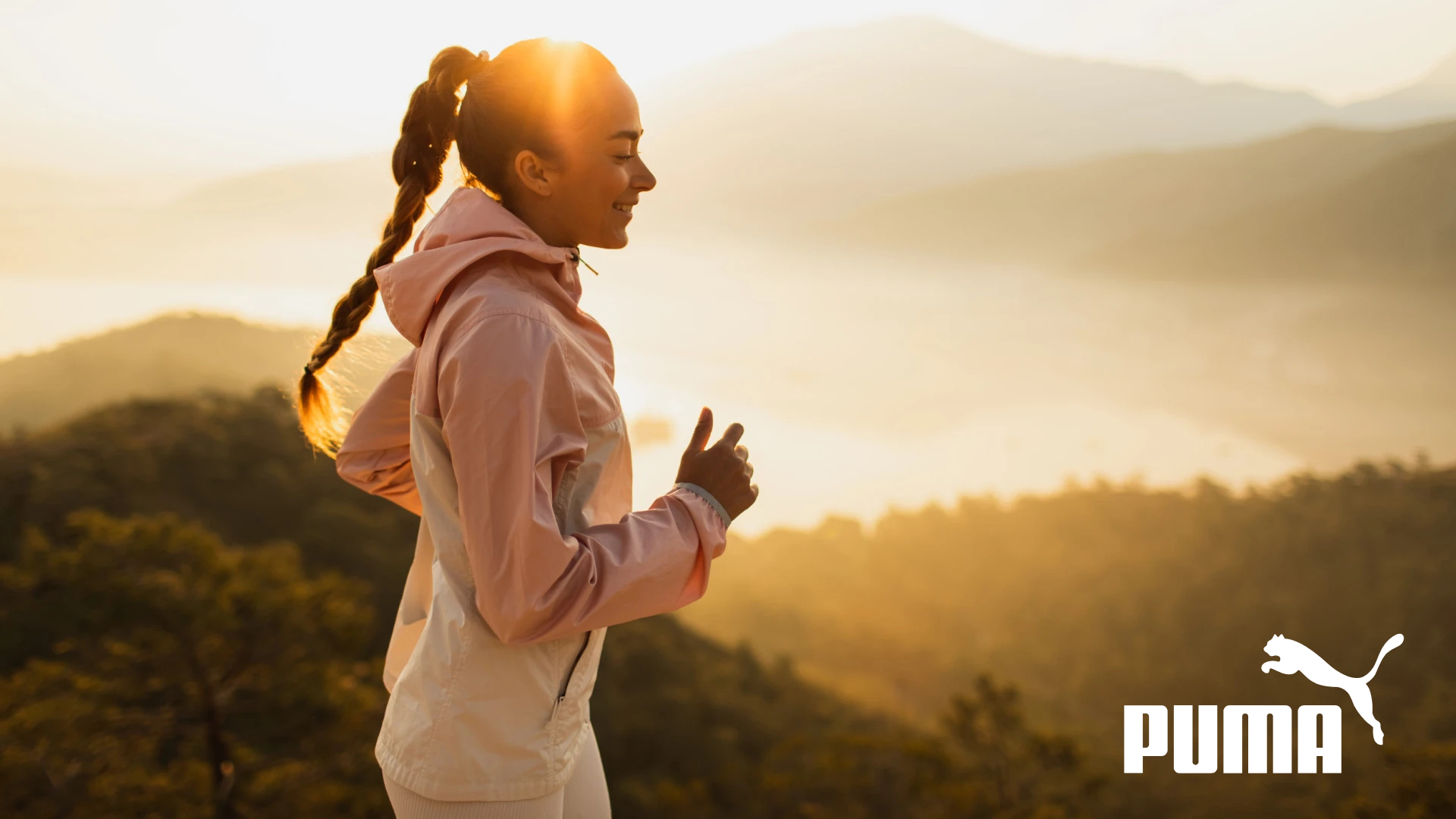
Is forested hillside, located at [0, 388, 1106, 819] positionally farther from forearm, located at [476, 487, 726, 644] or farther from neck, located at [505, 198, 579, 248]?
forearm, located at [476, 487, 726, 644]

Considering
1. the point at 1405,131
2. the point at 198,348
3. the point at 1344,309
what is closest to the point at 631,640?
A: the point at 198,348

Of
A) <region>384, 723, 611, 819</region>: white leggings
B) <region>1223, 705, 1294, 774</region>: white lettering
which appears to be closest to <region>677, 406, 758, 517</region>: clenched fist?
<region>384, 723, 611, 819</region>: white leggings

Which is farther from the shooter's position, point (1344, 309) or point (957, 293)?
point (957, 293)

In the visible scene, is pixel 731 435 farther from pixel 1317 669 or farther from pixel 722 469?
pixel 1317 669

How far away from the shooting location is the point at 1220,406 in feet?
153

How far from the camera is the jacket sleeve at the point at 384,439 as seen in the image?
1.10 meters

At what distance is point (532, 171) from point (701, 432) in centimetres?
A: 31

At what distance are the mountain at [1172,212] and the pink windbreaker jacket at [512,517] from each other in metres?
41.9

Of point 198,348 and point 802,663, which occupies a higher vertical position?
point 198,348

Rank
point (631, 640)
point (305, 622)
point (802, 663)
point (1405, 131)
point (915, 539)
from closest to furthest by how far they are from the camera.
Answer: point (305, 622) < point (631, 640) < point (802, 663) < point (915, 539) < point (1405, 131)

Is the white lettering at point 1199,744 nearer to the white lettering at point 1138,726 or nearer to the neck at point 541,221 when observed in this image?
the white lettering at point 1138,726

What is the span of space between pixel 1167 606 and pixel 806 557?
9001mm

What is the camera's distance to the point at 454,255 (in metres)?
0.86

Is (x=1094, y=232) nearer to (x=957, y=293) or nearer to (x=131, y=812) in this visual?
(x=957, y=293)
